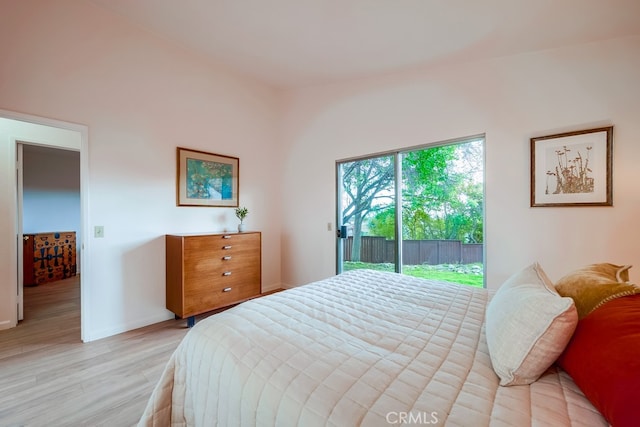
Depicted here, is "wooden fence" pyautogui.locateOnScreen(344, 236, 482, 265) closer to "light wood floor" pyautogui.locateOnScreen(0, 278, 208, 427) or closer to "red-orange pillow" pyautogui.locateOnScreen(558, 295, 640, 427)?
"red-orange pillow" pyautogui.locateOnScreen(558, 295, 640, 427)

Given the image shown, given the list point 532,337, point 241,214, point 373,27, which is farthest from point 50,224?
point 532,337

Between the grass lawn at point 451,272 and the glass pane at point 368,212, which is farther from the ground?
the glass pane at point 368,212

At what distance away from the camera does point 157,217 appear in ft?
9.46

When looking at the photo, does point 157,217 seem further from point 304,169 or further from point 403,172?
point 403,172

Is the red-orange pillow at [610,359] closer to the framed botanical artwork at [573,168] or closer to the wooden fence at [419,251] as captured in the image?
the framed botanical artwork at [573,168]

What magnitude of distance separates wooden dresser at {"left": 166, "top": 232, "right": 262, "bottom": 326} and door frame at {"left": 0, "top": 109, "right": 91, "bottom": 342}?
0.70 meters

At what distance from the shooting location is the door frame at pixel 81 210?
2224 mm

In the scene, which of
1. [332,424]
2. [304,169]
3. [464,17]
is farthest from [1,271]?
[464,17]

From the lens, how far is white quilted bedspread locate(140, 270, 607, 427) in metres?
0.70

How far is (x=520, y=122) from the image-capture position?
7.68 feet

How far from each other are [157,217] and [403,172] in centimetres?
295

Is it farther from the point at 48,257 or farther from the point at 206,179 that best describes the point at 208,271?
the point at 48,257

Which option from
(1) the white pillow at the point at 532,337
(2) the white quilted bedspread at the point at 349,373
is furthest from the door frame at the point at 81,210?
(1) the white pillow at the point at 532,337

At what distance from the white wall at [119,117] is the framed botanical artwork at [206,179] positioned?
0.10m
